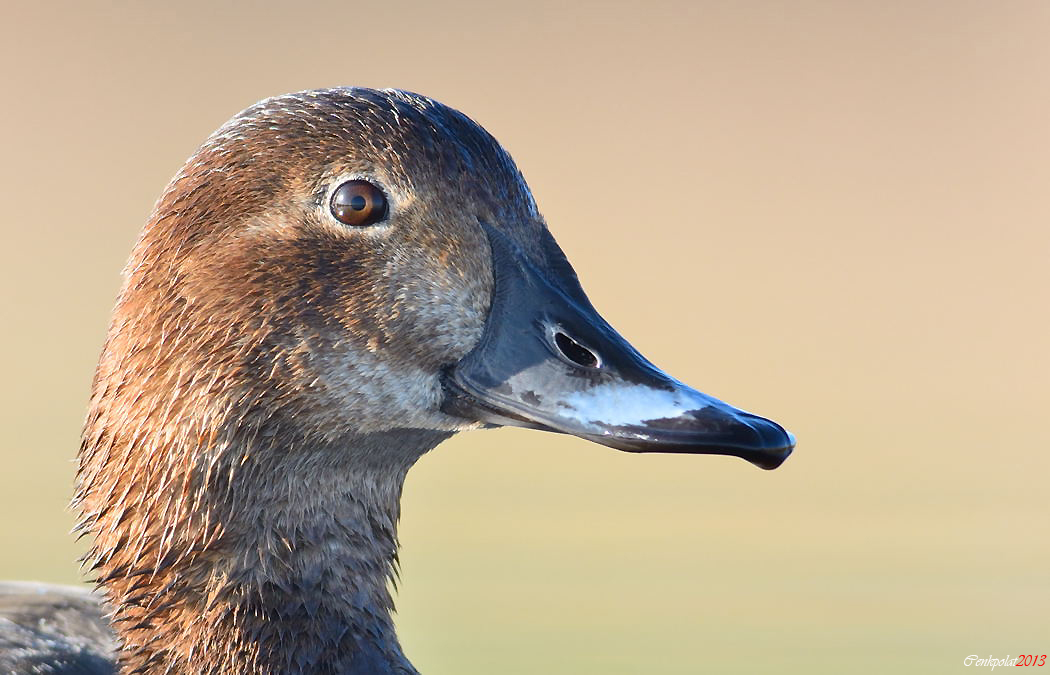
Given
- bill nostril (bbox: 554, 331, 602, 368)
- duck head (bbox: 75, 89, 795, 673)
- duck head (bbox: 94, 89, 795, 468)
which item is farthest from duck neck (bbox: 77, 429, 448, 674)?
bill nostril (bbox: 554, 331, 602, 368)

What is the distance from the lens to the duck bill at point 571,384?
2.96 meters

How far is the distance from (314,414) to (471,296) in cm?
40

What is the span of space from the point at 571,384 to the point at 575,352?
8cm

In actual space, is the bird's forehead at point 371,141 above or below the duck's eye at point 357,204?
above

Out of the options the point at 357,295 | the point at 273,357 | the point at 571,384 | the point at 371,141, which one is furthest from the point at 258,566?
the point at 371,141

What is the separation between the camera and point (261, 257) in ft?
10.3

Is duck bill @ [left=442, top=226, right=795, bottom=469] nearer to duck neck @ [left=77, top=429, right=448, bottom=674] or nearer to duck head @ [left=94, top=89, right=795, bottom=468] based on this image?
duck head @ [left=94, top=89, right=795, bottom=468]

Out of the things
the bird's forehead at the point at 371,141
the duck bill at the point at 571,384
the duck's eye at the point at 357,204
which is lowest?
the duck bill at the point at 571,384

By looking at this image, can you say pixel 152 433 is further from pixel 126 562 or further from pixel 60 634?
pixel 60 634

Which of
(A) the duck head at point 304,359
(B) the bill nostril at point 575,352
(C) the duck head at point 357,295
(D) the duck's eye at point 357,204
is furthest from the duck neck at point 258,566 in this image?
(D) the duck's eye at point 357,204

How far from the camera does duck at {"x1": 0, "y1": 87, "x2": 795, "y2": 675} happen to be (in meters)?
3.12

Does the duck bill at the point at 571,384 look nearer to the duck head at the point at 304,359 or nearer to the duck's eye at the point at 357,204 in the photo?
the duck head at the point at 304,359

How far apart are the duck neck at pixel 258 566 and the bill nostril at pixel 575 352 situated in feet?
1.07

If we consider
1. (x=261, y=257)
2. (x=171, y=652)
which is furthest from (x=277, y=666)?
(x=261, y=257)
